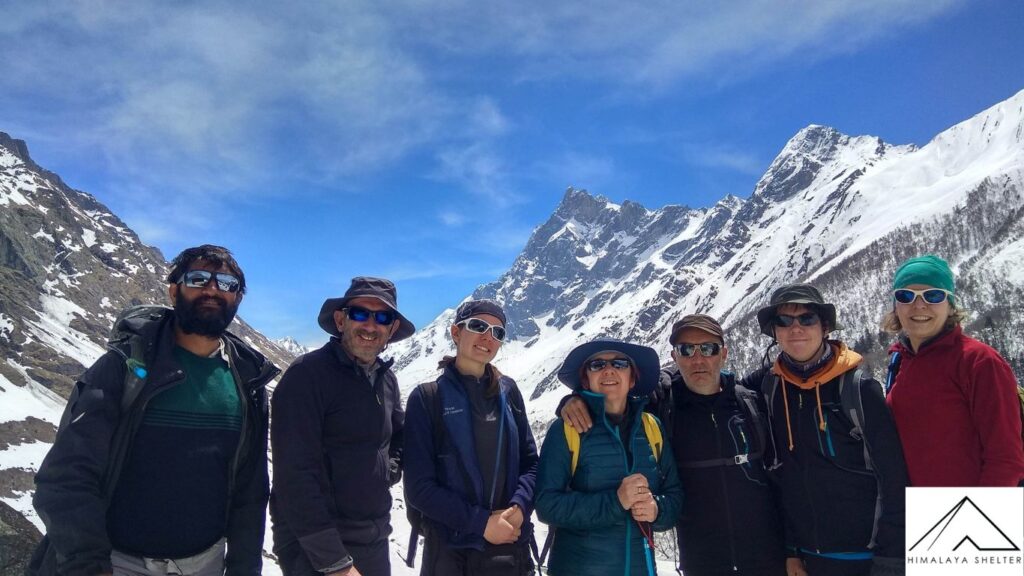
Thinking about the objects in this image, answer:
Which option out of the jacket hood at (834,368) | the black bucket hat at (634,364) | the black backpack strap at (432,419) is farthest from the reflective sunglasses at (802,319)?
the black backpack strap at (432,419)

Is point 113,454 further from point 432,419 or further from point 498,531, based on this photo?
point 498,531

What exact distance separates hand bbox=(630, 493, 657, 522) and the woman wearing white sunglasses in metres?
1.01

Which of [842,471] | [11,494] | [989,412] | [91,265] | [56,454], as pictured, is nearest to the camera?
[56,454]

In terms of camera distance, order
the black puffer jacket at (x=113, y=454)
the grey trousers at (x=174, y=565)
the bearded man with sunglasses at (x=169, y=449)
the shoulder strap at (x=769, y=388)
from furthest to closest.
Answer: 1. the shoulder strap at (x=769, y=388)
2. the grey trousers at (x=174, y=565)
3. the bearded man with sunglasses at (x=169, y=449)
4. the black puffer jacket at (x=113, y=454)

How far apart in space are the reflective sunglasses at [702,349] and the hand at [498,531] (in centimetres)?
261

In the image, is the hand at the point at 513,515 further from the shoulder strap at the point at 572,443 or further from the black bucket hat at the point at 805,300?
the black bucket hat at the point at 805,300

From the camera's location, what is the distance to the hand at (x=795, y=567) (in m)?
5.48

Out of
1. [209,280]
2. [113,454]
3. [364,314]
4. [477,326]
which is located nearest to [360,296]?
[364,314]

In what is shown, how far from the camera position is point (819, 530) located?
531 centimetres

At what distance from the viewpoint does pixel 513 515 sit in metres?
5.13

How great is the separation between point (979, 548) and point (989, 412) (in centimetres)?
A: 140

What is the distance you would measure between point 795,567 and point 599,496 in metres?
2.21

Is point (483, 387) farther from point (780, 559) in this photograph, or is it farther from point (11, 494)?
point (11, 494)

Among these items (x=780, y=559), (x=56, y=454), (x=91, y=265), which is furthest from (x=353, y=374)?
(x=91, y=265)
